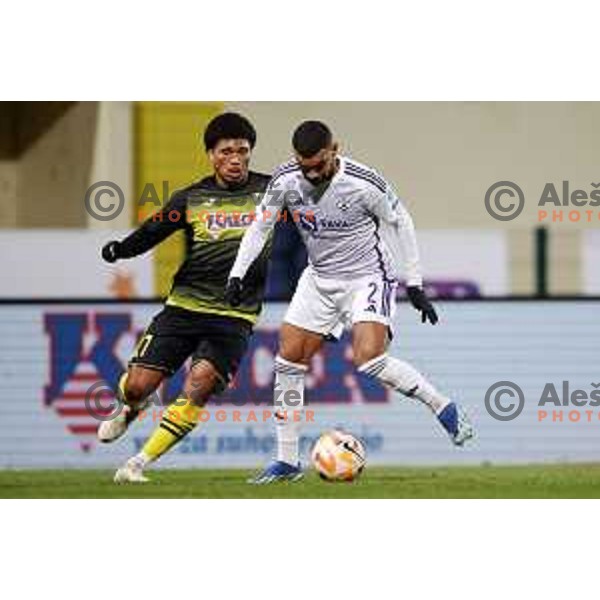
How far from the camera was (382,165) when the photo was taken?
11.6 meters

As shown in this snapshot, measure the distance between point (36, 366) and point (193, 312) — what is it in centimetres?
138

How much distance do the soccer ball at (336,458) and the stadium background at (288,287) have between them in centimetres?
80

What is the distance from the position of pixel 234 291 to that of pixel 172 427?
0.79 meters

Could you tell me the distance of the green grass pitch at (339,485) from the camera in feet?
34.4

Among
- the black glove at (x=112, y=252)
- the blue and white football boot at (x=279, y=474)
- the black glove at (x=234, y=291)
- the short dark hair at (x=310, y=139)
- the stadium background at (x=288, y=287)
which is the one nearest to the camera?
the short dark hair at (x=310, y=139)

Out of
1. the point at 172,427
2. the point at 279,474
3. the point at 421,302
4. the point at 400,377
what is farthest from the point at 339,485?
the point at 421,302

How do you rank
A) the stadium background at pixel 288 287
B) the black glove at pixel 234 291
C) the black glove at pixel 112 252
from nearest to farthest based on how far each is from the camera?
the black glove at pixel 234 291 < the black glove at pixel 112 252 < the stadium background at pixel 288 287

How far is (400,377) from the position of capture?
10.6m

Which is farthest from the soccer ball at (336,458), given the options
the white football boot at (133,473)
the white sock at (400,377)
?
the white football boot at (133,473)

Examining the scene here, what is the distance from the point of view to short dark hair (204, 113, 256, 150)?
→ 10586 millimetres

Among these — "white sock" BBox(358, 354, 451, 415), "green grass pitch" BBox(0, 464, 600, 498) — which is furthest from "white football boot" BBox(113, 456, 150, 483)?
"white sock" BBox(358, 354, 451, 415)

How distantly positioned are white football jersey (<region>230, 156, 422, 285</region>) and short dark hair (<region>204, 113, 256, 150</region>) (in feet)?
0.98

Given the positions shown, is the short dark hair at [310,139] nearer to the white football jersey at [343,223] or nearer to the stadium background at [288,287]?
the white football jersey at [343,223]

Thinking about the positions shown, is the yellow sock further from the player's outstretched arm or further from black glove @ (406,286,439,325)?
black glove @ (406,286,439,325)
